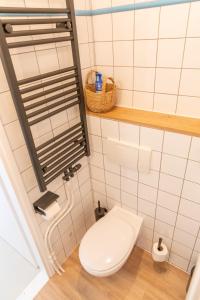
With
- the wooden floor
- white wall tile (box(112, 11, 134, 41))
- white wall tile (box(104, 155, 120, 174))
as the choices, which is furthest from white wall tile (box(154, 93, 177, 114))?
the wooden floor

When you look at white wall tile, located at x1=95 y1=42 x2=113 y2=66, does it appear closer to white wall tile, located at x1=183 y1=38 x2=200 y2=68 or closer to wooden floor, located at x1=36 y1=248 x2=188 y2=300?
white wall tile, located at x1=183 y1=38 x2=200 y2=68

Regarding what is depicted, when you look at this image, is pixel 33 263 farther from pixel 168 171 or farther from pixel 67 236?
pixel 168 171

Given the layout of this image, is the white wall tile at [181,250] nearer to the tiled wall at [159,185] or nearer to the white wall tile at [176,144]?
the tiled wall at [159,185]

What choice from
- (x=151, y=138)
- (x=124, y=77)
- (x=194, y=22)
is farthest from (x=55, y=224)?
(x=194, y=22)

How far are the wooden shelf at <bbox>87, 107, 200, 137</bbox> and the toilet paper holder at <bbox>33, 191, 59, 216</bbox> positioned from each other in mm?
601

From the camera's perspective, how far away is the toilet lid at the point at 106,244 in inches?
48.8

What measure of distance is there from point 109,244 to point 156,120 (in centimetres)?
85

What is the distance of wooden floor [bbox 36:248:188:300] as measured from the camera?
1439 millimetres

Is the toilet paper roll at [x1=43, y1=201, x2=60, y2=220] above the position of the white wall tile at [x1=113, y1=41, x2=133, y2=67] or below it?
below

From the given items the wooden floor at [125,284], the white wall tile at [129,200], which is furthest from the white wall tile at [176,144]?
the wooden floor at [125,284]

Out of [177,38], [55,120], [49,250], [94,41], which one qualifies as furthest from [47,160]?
[177,38]

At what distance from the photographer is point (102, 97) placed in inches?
48.9

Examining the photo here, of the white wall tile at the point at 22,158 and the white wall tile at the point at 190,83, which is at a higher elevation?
the white wall tile at the point at 190,83

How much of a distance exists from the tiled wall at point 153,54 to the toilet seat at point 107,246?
855 millimetres
